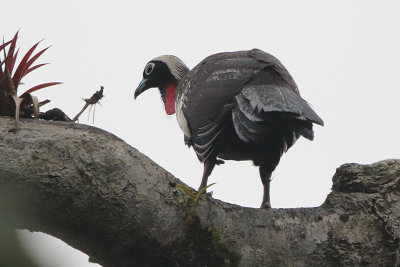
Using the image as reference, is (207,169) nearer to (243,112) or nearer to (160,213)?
(243,112)

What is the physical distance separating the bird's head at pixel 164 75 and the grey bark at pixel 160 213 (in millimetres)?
4725

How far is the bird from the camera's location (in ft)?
14.0

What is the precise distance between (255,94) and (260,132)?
0.43m

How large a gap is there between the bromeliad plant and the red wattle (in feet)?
14.2

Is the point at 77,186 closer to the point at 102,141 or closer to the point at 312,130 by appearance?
the point at 102,141

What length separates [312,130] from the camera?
4219 millimetres

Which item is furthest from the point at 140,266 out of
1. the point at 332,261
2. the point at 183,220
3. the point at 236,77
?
the point at 236,77

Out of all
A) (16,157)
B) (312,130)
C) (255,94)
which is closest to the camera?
(16,157)

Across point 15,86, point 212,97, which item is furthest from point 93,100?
point 212,97

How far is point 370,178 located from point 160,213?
1298 millimetres

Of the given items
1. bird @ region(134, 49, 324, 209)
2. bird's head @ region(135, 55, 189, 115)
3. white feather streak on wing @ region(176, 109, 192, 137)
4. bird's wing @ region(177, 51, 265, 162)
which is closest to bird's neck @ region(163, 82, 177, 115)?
bird's head @ region(135, 55, 189, 115)

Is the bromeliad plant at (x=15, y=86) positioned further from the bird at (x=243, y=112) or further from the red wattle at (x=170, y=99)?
the red wattle at (x=170, y=99)

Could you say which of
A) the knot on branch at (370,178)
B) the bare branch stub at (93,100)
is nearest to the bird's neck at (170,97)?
the bare branch stub at (93,100)

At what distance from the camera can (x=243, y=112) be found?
14.5 ft
